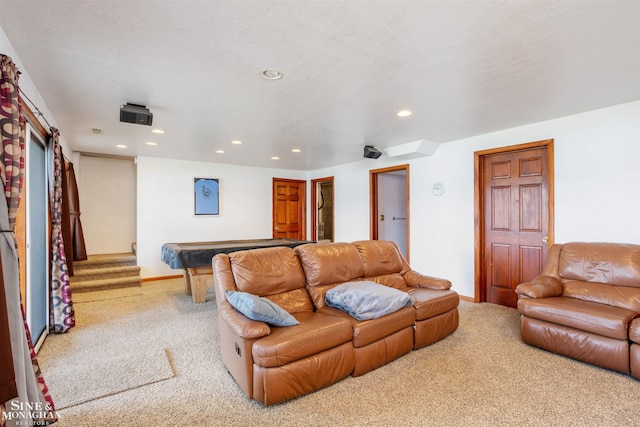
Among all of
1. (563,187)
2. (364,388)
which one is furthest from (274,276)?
(563,187)

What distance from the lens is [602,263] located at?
286 centimetres

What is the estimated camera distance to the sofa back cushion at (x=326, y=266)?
2.82 meters

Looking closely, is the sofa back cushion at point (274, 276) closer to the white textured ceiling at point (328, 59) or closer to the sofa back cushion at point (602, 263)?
the white textured ceiling at point (328, 59)

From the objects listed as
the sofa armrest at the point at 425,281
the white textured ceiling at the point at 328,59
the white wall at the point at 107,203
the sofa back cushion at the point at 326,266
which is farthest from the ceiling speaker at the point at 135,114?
the white wall at the point at 107,203

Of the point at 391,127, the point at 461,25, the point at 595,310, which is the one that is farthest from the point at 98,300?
the point at 595,310

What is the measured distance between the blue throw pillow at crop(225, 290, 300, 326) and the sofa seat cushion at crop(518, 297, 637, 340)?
217 centimetres

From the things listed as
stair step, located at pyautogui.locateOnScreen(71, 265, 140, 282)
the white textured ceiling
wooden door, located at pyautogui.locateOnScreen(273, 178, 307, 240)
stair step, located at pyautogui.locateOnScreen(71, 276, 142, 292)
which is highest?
the white textured ceiling

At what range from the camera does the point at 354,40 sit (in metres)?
1.88

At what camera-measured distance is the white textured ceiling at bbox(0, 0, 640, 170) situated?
1.62 metres

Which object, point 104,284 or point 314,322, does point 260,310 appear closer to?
point 314,322

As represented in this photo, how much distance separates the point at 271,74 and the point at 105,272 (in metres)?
4.68

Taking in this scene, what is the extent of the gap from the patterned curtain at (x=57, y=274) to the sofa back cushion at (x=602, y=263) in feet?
16.7

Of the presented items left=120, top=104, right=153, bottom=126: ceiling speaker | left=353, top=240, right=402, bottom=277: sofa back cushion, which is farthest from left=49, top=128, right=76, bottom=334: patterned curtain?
left=353, top=240, right=402, bottom=277: sofa back cushion

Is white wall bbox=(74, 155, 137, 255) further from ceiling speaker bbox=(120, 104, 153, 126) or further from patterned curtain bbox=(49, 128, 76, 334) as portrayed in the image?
ceiling speaker bbox=(120, 104, 153, 126)
